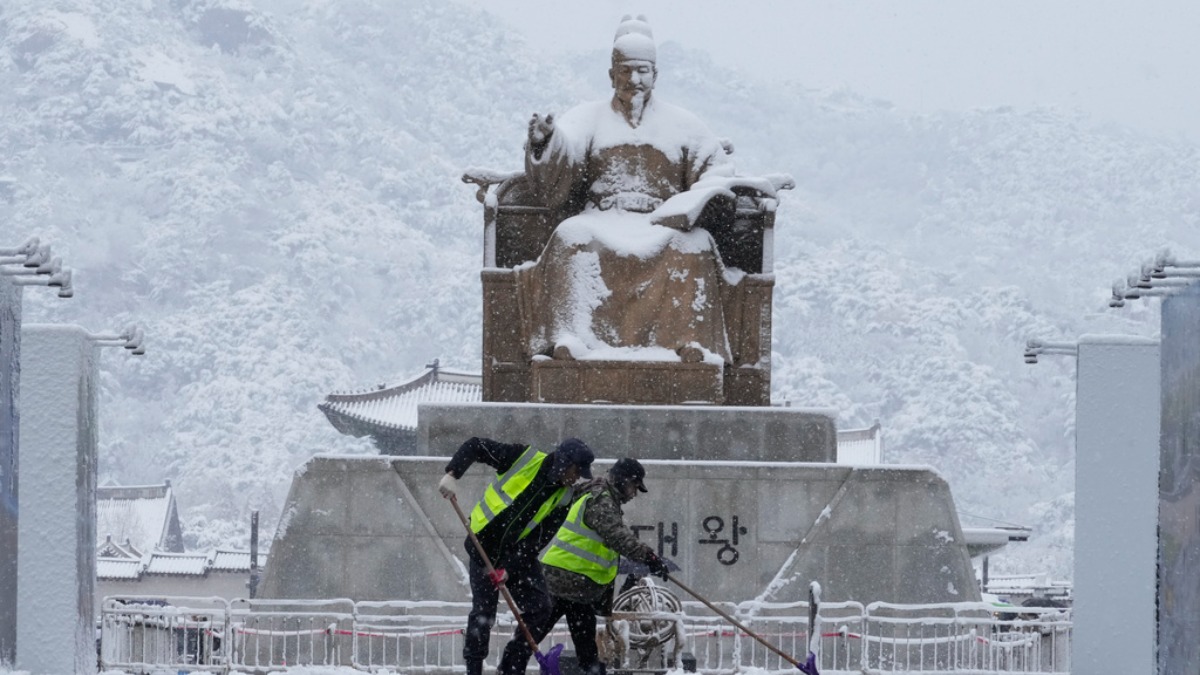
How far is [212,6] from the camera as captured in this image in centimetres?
10962

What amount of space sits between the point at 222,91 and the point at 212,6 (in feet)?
29.8

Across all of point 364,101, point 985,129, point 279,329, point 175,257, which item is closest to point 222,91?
point 364,101

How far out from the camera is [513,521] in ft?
21.9

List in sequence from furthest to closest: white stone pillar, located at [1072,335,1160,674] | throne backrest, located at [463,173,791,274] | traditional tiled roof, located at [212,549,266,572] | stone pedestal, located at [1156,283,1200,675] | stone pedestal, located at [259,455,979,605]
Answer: traditional tiled roof, located at [212,549,266,572] → throne backrest, located at [463,173,791,274] → stone pedestal, located at [259,455,979,605] → white stone pillar, located at [1072,335,1160,674] → stone pedestal, located at [1156,283,1200,675]

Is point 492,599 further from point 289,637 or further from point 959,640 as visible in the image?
point 959,640

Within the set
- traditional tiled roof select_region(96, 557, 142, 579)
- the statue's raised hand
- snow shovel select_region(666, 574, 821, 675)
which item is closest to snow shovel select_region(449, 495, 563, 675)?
snow shovel select_region(666, 574, 821, 675)

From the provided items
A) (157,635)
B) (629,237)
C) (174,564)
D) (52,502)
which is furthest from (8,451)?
(174,564)

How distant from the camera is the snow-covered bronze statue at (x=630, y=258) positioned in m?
9.66

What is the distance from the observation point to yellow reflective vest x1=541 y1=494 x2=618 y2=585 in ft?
22.2

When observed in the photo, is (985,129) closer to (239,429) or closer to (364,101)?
(364,101)

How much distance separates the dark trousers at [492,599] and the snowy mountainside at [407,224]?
55.5 meters

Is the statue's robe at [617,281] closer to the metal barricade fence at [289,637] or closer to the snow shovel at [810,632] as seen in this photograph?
the metal barricade fence at [289,637]

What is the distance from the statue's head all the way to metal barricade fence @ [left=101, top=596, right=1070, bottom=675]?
2.77 meters

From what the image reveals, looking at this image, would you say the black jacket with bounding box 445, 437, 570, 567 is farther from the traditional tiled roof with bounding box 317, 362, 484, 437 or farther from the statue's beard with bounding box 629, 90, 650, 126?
the traditional tiled roof with bounding box 317, 362, 484, 437
